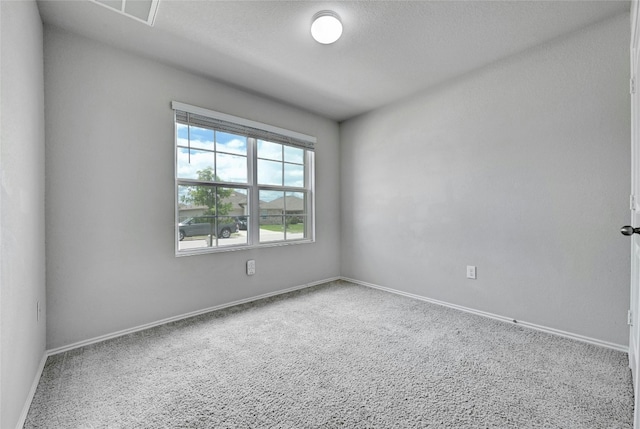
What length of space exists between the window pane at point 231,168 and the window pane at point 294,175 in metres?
0.58

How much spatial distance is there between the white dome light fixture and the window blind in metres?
1.27

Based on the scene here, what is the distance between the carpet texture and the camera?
1.39 m

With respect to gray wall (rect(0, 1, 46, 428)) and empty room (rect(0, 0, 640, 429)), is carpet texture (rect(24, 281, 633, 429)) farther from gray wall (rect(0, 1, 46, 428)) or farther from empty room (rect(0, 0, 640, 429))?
gray wall (rect(0, 1, 46, 428))

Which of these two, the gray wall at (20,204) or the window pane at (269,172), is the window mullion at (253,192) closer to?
the window pane at (269,172)

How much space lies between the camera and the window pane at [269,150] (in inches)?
131

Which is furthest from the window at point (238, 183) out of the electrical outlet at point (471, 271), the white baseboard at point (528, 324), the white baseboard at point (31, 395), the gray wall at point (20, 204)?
the electrical outlet at point (471, 271)

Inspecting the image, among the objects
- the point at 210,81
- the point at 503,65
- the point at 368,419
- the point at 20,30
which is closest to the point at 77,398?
the point at 368,419

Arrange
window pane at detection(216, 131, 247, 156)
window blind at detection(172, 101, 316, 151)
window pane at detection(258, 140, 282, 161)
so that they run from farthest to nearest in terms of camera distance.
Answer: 1. window pane at detection(258, 140, 282, 161)
2. window pane at detection(216, 131, 247, 156)
3. window blind at detection(172, 101, 316, 151)

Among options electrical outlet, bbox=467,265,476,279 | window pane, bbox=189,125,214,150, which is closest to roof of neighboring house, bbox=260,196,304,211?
window pane, bbox=189,125,214,150

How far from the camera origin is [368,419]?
1.38 metres

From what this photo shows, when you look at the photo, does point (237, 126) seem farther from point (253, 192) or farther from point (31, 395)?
point (31, 395)

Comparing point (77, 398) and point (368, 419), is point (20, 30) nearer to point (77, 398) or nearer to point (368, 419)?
point (77, 398)

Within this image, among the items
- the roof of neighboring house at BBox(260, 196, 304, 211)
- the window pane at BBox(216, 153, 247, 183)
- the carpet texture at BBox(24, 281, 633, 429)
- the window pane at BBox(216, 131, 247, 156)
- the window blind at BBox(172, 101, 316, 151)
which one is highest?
the window blind at BBox(172, 101, 316, 151)

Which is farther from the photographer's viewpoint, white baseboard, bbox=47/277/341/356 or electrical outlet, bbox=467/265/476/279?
electrical outlet, bbox=467/265/476/279
